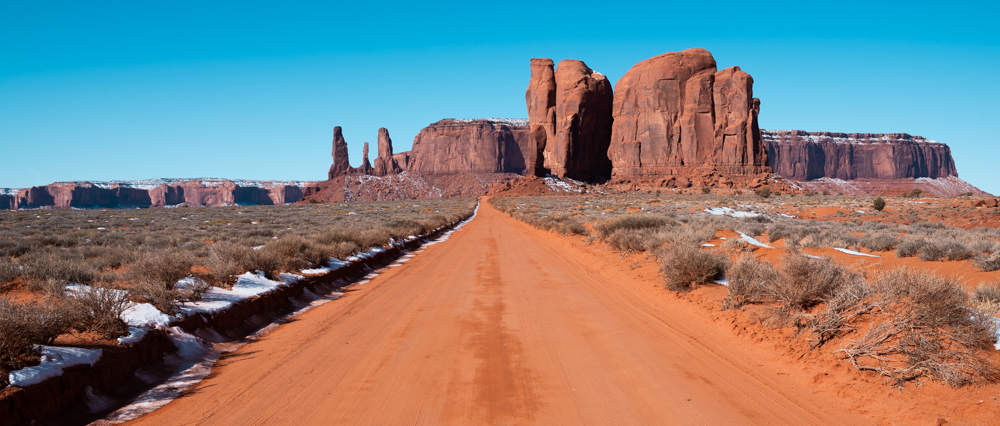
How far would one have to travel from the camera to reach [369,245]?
51.4 feet

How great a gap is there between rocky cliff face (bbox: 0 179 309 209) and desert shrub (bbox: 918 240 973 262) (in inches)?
7421

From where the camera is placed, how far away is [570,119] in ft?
328

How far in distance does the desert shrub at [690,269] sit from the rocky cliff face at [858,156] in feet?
590

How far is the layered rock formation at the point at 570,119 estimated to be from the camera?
101m

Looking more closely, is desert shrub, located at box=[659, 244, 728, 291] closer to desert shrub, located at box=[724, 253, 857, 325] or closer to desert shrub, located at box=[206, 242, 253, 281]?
desert shrub, located at box=[724, 253, 857, 325]

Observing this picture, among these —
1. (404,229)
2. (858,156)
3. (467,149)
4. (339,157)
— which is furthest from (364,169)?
(858,156)

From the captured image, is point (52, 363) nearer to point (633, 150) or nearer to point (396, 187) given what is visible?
point (633, 150)

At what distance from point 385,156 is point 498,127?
40.8 m

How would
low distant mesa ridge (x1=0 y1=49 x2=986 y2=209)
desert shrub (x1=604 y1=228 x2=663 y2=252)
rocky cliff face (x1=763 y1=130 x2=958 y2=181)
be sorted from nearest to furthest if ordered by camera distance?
1. desert shrub (x1=604 y1=228 x2=663 y2=252)
2. low distant mesa ridge (x1=0 y1=49 x2=986 y2=209)
3. rocky cliff face (x1=763 y1=130 x2=958 y2=181)

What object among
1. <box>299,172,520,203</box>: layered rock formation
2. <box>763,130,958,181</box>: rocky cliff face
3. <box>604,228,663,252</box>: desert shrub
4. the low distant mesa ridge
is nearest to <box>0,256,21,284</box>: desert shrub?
<box>604,228,663,252</box>: desert shrub

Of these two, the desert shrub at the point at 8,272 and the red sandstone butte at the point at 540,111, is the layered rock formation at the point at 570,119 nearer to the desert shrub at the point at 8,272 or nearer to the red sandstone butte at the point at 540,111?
the red sandstone butte at the point at 540,111

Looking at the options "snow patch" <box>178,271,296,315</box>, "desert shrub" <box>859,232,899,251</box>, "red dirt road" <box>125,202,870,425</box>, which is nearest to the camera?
"red dirt road" <box>125,202,870,425</box>

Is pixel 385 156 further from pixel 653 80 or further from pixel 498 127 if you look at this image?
pixel 653 80

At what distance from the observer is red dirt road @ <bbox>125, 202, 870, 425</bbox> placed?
3.97m
